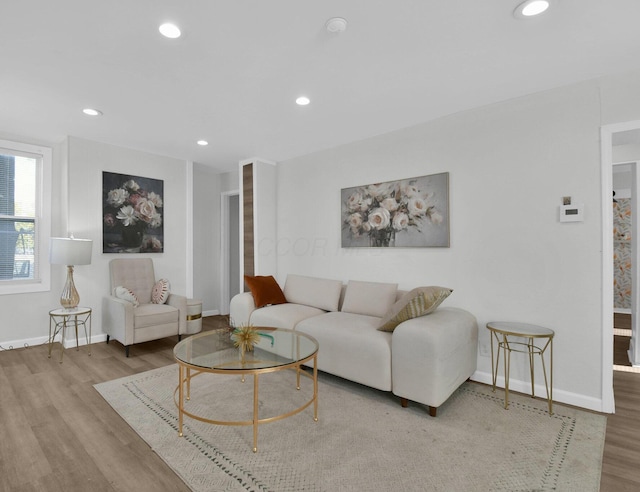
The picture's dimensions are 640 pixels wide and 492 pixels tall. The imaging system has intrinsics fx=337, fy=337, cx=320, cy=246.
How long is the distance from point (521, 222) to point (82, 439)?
3494 mm

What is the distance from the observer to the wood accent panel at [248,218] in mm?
4672

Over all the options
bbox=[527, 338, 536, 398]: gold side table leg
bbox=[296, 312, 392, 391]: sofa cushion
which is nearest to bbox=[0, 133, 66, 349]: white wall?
bbox=[296, 312, 392, 391]: sofa cushion

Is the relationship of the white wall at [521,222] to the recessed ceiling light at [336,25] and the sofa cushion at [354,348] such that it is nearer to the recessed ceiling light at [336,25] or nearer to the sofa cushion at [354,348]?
the sofa cushion at [354,348]

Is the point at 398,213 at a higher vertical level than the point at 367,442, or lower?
higher

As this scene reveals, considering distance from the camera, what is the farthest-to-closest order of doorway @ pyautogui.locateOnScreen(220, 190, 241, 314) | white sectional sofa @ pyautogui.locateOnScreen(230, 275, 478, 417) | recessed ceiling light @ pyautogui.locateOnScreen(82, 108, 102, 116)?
doorway @ pyautogui.locateOnScreen(220, 190, 241, 314) → recessed ceiling light @ pyautogui.locateOnScreen(82, 108, 102, 116) → white sectional sofa @ pyautogui.locateOnScreen(230, 275, 478, 417)

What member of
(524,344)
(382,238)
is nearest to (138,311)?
(382,238)

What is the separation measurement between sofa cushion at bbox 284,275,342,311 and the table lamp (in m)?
2.22

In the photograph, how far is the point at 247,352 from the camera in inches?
93.5

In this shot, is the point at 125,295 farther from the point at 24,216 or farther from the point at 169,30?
the point at 169,30

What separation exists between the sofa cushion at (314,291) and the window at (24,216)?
9.58 feet

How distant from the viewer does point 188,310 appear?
14.0 feet

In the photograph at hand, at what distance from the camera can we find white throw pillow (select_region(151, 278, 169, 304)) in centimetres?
418

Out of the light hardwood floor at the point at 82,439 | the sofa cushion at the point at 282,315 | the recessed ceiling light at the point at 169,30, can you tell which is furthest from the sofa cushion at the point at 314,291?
the recessed ceiling light at the point at 169,30

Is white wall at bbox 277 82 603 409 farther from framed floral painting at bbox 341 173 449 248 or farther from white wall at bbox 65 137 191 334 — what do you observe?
white wall at bbox 65 137 191 334
